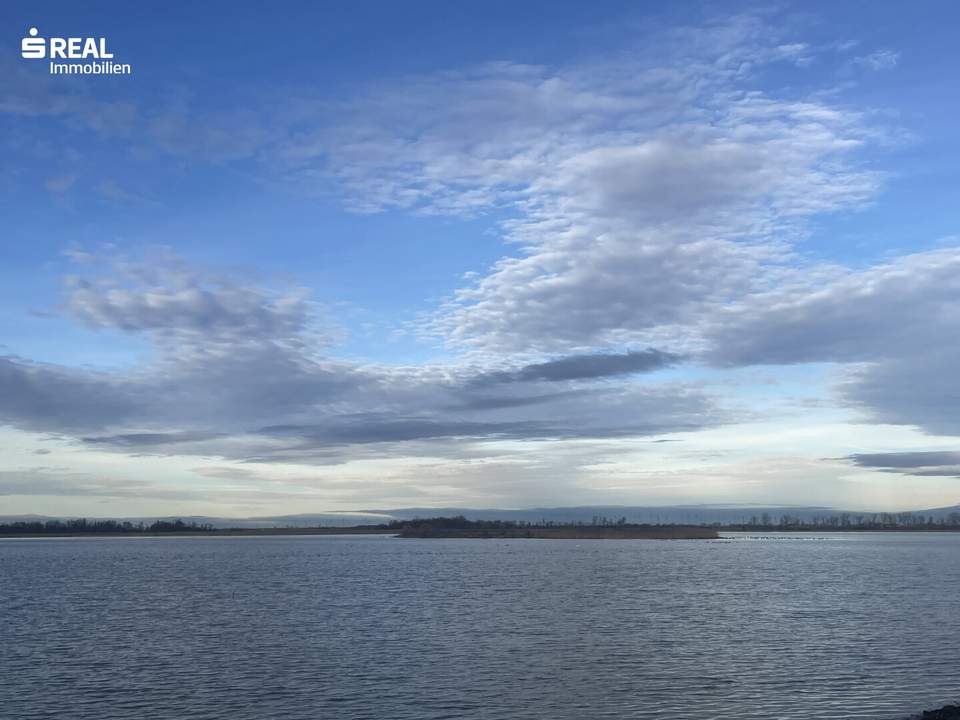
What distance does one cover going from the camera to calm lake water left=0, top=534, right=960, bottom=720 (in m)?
33.9

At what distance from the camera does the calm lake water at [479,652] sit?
3388 cm

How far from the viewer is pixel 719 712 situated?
106 feet

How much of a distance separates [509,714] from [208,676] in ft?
49.8

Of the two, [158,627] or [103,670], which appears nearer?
[103,670]

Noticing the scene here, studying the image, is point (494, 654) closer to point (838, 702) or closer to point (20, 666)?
point (838, 702)

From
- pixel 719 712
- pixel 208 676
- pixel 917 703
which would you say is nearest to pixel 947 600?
pixel 917 703

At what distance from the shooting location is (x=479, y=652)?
45688 millimetres

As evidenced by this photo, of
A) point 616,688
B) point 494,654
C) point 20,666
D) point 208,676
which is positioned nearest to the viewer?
point 616,688

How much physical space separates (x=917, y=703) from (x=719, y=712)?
819cm

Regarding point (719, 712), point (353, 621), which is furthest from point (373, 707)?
point (353, 621)

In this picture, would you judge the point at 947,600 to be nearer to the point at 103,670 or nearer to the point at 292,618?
the point at 292,618

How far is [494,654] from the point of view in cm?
4512

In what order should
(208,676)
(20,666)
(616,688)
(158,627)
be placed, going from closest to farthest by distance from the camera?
(616,688) < (208,676) < (20,666) < (158,627)

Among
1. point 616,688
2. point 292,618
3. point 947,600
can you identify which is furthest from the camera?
point 947,600
